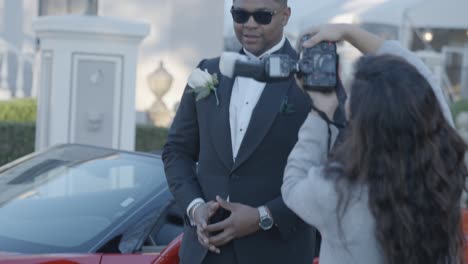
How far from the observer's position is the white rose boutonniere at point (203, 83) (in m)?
3.21

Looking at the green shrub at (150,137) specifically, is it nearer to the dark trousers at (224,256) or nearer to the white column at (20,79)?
the white column at (20,79)

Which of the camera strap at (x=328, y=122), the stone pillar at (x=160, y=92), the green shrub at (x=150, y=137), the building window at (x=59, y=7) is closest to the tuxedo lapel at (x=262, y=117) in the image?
the camera strap at (x=328, y=122)

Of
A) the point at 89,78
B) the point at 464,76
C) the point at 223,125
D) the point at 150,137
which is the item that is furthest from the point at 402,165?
the point at 464,76

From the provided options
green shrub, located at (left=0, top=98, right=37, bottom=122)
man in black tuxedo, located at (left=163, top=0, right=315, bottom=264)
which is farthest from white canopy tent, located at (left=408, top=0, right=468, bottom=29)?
man in black tuxedo, located at (left=163, top=0, right=315, bottom=264)

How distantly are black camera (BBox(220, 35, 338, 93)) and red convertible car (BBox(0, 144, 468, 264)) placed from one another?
3.19 ft

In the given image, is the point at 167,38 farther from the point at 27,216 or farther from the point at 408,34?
the point at 27,216

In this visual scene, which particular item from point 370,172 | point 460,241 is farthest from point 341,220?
point 460,241

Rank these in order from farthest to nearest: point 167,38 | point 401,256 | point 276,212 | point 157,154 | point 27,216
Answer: point 167,38 → point 157,154 → point 27,216 → point 276,212 → point 401,256

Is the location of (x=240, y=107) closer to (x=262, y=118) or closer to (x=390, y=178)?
(x=262, y=118)

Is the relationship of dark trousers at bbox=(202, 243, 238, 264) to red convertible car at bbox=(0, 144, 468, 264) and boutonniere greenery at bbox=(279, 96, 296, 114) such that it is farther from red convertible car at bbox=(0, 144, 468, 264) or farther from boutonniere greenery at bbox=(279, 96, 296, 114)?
boutonniere greenery at bbox=(279, 96, 296, 114)

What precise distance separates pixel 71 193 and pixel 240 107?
1571mm

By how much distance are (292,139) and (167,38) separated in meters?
12.4

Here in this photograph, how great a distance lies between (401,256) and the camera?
2.35 m

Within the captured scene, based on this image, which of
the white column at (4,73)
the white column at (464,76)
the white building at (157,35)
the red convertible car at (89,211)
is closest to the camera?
the red convertible car at (89,211)
